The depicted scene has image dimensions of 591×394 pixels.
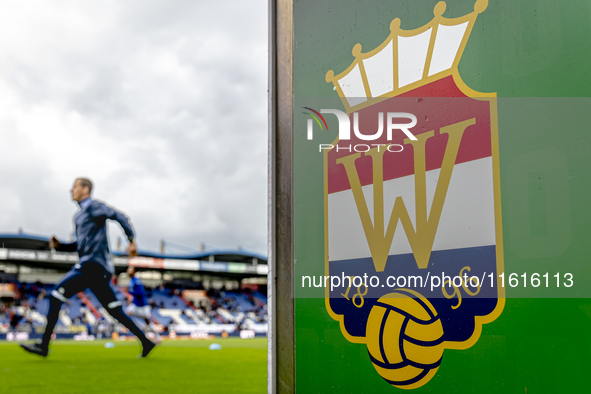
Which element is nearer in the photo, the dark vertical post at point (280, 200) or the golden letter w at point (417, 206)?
the golden letter w at point (417, 206)

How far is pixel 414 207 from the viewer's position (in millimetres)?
1873

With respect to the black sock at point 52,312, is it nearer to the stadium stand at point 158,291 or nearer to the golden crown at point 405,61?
the golden crown at point 405,61

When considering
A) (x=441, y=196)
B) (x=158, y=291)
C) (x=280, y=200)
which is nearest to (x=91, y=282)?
(x=280, y=200)

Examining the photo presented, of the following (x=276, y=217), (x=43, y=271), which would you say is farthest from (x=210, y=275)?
(x=276, y=217)

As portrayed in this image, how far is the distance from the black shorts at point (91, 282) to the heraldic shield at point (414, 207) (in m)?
4.97

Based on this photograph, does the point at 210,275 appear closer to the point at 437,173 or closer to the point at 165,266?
the point at 165,266

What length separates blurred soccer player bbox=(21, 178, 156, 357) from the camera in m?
5.89

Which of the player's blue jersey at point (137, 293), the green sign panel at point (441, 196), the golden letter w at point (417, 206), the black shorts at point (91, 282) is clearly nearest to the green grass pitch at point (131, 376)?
the black shorts at point (91, 282)

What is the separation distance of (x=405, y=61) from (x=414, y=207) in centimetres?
61

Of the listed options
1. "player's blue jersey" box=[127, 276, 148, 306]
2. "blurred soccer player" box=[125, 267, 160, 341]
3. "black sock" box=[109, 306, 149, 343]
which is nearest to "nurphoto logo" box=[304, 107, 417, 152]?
"black sock" box=[109, 306, 149, 343]

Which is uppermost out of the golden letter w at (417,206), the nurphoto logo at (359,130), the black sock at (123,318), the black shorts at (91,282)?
the nurphoto logo at (359,130)

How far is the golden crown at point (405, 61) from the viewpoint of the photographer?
71.6 inches

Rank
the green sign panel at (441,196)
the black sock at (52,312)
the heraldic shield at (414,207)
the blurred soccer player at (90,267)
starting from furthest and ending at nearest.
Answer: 1. the blurred soccer player at (90,267)
2. the black sock at (52,312)
3. the heraldic shield at (414,207)
4. the green sign panel at (441,196)

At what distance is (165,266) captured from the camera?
1866 cm
